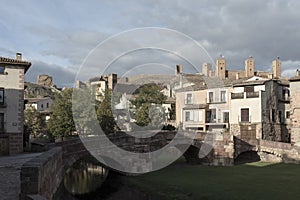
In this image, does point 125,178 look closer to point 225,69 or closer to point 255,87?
point 255,87

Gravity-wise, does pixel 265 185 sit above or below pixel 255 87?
below

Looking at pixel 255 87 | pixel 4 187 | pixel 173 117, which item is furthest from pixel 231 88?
pixel 4 187

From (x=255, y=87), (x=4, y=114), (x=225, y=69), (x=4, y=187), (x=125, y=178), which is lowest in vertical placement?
(x=125, y=178)

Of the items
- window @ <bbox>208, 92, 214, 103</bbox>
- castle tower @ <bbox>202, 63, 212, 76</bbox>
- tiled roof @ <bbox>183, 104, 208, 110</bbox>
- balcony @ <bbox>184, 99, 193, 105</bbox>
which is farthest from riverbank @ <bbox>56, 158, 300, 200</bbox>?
castle tower @ <bbox>202, 63, 212, 76</bbox>

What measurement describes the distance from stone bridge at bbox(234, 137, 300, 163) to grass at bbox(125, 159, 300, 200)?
176 cm

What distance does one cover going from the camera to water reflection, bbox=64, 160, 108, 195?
24.3 m

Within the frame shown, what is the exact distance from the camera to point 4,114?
32812mm

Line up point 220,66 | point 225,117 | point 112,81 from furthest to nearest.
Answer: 1. point 112,81
2. point 220,66
3. point 225,117

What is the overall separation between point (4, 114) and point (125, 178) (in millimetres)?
14092

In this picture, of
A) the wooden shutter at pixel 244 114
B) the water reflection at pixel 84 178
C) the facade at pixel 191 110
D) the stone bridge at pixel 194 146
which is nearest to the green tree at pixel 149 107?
the facade at pixel 191 110

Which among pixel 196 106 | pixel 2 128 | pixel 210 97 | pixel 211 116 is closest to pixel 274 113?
pixel 211 116

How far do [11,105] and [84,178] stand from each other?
10.2 m

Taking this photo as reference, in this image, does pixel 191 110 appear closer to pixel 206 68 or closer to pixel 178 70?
pixel 178 70

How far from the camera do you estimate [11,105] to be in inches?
1304
